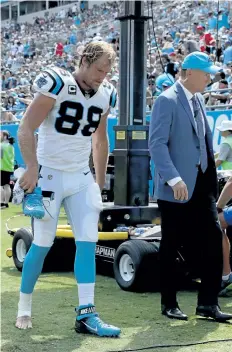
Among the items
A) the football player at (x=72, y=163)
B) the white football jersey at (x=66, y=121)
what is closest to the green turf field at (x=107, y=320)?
the football player at (x=72, y=163)

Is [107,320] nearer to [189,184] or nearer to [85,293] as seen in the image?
[85,293]

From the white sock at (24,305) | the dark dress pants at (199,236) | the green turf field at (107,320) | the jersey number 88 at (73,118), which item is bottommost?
the green turf field at (107,320)

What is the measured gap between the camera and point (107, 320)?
199 inches

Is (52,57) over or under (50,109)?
over

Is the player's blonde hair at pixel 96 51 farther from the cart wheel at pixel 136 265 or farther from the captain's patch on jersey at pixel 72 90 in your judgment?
the cart wheel at pixel 136 265

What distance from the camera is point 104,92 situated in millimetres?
4770

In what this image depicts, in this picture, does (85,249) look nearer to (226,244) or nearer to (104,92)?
(104,92)

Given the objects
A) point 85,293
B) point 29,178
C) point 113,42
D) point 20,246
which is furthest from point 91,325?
point 113,42

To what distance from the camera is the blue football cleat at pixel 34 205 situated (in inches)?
174

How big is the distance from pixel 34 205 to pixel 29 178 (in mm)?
173

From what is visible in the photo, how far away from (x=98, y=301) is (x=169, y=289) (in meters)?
0.89

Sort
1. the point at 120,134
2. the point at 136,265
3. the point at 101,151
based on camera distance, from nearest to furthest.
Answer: the point at 101,151 → the point at 136,265 → the point at 120,134

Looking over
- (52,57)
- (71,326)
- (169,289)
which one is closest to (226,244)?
(169,289)

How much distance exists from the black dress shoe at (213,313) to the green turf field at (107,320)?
0.06m
